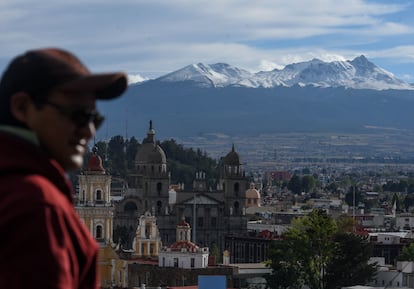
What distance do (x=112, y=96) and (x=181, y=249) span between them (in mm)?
48214

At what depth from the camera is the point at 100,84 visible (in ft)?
10.0

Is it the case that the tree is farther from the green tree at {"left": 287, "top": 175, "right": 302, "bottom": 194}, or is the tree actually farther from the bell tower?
the green tree at {"left": 287, "top": 175, "right": 302, "bottom": 194}

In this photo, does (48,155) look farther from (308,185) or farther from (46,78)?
(308,185)

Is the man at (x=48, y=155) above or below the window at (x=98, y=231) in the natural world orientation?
above

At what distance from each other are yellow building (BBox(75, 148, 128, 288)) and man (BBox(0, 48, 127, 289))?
4558 cm

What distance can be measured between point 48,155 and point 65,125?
0.07 meters

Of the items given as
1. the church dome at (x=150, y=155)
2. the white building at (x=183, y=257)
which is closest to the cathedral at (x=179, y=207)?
the church dome at (x=150, y=155)

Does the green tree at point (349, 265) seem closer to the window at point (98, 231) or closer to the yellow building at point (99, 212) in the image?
the yellow building at point (99, 212)

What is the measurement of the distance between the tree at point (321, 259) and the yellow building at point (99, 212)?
4.94m

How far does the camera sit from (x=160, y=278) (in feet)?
166

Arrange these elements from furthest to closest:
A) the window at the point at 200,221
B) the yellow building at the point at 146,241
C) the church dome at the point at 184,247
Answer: the window at the point at 200,221 → the yellow building at the point at 146,241 → the church dome at the point at 184,247

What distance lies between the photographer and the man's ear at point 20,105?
9.96ft

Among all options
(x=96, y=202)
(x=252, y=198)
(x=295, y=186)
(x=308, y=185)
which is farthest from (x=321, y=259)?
(x=295, y=186)

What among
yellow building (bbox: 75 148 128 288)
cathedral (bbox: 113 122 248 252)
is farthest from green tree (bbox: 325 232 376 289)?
cathedral (bbox: 113 122 248 252)
